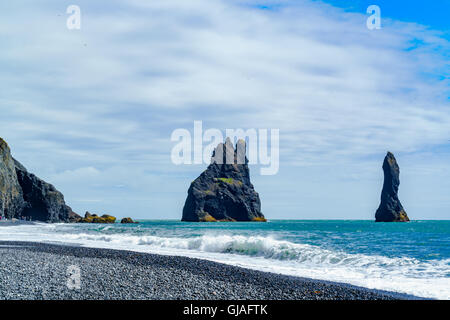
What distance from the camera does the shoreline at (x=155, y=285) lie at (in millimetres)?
11477

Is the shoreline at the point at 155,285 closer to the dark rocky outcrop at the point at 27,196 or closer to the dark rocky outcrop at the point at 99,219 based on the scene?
the dark rocky outcrop at the point at 27,196

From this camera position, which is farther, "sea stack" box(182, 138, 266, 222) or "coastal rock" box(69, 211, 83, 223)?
"sea stack" box(182, 138, 266, 222)

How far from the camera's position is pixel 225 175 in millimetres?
197875

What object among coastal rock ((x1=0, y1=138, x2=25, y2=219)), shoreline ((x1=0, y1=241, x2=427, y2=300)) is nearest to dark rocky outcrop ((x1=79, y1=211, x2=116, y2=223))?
coastal rock ((x1=0, y1=138, x2=25, y2=219))

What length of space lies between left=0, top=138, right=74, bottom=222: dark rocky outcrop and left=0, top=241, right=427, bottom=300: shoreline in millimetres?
99740

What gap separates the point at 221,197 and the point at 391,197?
69.9 meters

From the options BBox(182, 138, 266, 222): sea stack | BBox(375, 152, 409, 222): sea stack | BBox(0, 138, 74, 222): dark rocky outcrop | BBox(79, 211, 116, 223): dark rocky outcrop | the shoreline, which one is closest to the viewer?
Result: the shoreline

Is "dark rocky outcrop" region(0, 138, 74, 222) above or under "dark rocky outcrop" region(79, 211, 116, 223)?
above

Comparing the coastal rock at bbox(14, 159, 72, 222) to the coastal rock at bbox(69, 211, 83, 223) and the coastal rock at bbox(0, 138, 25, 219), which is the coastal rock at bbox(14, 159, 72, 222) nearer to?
the coastal rock at bbox(0, 138, 25, 219)

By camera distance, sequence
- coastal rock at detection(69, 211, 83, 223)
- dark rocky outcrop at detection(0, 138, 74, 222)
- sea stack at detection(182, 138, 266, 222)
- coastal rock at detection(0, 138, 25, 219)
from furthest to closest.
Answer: sea stack at detection(182, 138, 266, 222)
coastal rock at detection(69, 211, 83, 223)
dark rocky outcrop at detection(0, 138, 74, 222)
coastal rock at detection(0, 138, 25, 219)

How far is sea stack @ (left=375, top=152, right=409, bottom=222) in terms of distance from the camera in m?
170

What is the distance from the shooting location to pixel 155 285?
42.8ft
